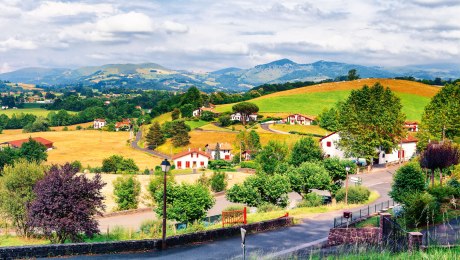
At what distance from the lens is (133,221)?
125 ft

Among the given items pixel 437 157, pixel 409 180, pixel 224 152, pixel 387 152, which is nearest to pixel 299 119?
pixel 224 152

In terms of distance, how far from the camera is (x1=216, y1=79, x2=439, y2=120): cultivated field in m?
117

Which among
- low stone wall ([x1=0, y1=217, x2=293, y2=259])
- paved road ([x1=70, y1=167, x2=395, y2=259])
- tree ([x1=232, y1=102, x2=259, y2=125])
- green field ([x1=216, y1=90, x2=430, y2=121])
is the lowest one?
paved road ([x1=70, y1=167, x2=395, y2=259])

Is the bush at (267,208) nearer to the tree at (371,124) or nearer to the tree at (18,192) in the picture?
the tree at (18,192)

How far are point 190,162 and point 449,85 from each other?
43082 millimetres

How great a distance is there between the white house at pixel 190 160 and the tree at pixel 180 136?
13324 millimetres

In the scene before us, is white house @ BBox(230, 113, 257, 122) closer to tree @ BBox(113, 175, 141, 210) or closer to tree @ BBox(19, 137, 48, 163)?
tree @ BBox(19, 137, 48, 163)

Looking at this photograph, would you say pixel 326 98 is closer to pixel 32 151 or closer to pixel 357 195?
pixel 32 151

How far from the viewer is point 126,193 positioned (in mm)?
43844

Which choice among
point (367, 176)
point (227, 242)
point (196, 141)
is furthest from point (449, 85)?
point (196, 141)

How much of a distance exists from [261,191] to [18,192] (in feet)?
57.3

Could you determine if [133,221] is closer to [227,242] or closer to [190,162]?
[227,242]

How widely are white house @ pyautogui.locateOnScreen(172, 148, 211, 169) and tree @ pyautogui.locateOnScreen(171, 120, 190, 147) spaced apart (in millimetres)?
13324

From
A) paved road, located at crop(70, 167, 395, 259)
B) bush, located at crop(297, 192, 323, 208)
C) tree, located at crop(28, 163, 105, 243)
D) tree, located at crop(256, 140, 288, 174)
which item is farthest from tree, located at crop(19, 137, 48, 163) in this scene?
paved road, located at crop(70, 167, 395, 259)
